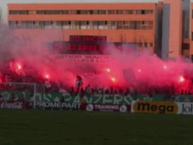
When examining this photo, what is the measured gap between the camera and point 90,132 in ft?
102

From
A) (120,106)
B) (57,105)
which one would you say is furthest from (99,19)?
(120,106)

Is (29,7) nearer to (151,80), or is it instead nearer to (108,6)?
(108,6)

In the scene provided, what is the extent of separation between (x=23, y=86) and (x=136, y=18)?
45.6 meters

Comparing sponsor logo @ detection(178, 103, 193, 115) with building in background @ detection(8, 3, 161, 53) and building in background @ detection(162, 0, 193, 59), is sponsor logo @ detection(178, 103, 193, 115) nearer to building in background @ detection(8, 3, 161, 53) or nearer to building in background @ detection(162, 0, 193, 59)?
building in background @ detection(162, 0, 193, 59)

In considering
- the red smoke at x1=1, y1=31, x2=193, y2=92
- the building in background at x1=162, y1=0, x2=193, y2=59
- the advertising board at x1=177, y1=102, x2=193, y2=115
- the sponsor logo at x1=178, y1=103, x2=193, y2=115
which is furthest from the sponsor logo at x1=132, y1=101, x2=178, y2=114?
the building in background at x1=162, y1=0, x2=193, y2=59

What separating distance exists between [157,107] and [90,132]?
21.4 metres

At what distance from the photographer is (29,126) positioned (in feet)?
112

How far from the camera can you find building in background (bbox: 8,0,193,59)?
102312mm

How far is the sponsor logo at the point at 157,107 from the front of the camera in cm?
5172

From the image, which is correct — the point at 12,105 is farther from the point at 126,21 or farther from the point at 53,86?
the point at 126,21

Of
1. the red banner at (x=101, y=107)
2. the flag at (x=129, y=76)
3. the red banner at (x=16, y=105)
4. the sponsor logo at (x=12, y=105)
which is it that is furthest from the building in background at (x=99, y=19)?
the sponsor logo at (x=12, y=105)

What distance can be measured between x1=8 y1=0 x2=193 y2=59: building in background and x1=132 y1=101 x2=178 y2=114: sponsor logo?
4592 cm

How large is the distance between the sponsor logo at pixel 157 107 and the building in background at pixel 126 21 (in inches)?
1808

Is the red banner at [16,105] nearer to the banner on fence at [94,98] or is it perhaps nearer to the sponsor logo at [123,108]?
the banner on fence at [94,98]
